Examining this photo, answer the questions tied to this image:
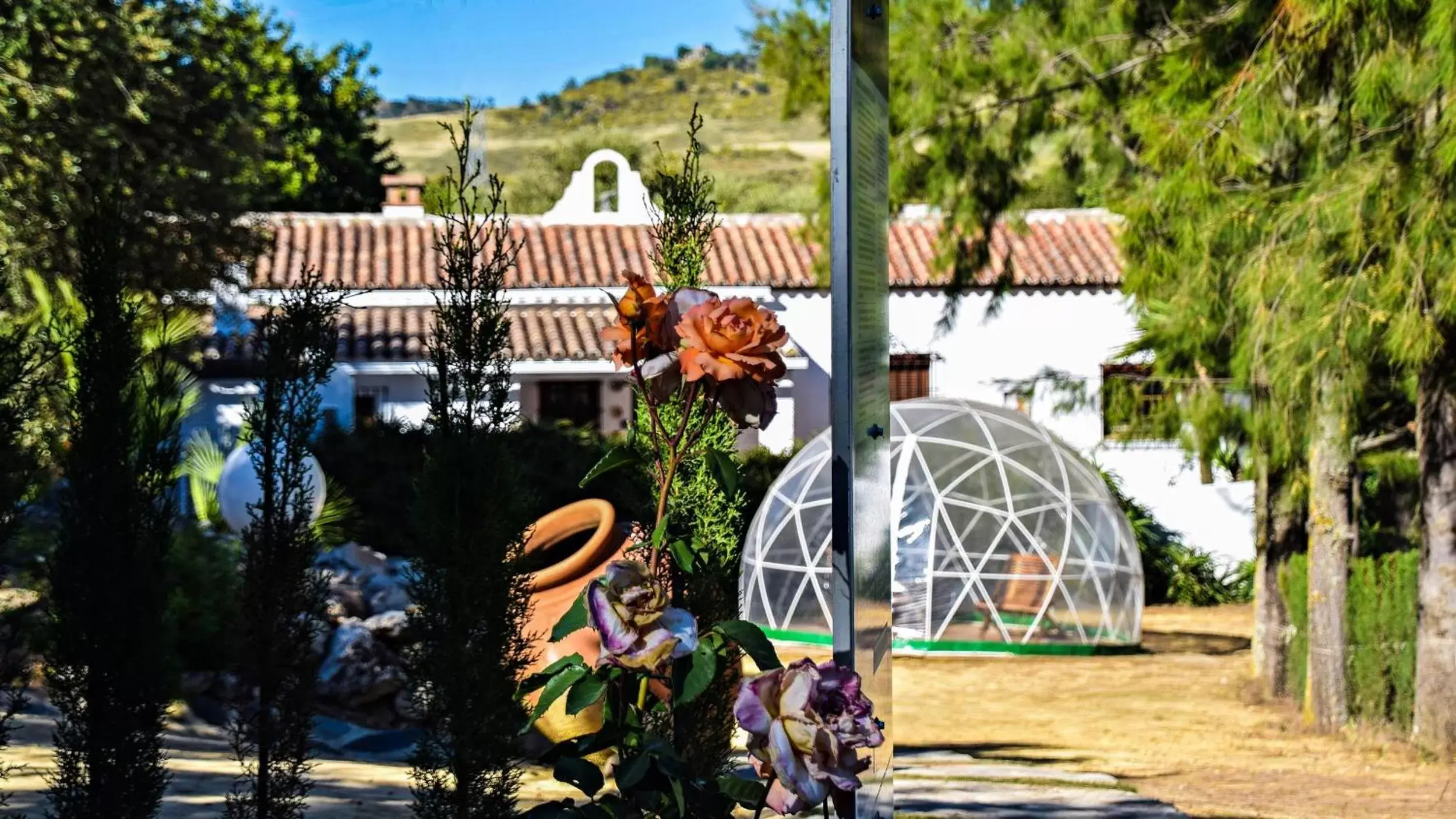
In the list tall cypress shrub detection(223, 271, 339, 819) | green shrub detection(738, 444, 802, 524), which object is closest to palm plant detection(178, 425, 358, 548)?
tall cypress shrub detection(223, 271, 339, 819)

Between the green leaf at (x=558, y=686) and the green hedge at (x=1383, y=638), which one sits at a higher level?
the green leaf at (x=558, y=686)

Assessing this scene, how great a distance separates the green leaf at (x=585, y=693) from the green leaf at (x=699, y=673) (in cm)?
16

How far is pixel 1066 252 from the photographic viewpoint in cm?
2334

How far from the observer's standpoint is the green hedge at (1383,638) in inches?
373

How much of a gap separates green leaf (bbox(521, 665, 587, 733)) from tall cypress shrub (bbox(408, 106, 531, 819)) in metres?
0.66

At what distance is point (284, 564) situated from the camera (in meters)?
4.38

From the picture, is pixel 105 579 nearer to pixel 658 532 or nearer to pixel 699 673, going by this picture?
pixel 658 532

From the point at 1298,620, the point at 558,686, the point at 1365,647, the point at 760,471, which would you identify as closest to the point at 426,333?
the point at 760,471

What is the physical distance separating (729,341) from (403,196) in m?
24.2

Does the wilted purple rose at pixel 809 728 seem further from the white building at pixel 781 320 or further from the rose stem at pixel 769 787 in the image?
the white building at pixel 781 320

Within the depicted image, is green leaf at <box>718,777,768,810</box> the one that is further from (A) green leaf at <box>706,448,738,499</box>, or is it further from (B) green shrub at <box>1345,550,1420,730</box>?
(B) green shrub at <box>1345,550,1420,730</box>

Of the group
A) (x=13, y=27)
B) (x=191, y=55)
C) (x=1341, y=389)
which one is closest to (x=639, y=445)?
(x=1341, y=389)

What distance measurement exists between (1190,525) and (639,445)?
17.8m

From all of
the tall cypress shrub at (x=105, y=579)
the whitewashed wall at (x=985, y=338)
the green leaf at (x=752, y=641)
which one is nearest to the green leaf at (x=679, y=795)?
the green leaf at (x=752, y=641)
